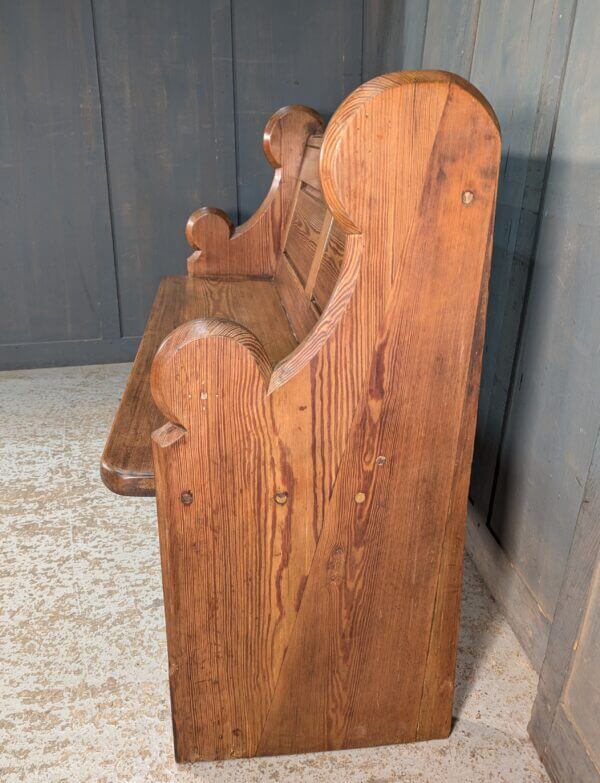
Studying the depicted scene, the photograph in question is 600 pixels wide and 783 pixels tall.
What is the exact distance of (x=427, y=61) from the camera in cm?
244

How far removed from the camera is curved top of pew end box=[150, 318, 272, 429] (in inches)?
40.9

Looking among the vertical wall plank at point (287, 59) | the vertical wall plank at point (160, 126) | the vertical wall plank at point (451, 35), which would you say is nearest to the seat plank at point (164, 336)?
the vertical wall plank at point (451, 35)

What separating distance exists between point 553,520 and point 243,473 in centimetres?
79

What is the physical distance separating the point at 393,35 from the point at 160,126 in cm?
115

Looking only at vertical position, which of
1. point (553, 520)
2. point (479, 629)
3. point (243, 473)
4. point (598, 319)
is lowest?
point (479, 629)

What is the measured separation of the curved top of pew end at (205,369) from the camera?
1039 mm

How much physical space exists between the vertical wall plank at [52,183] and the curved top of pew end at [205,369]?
2.51 m

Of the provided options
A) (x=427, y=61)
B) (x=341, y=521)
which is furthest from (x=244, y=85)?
(x=341, y=521)

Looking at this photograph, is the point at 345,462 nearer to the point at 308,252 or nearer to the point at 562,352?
the point at 562,352

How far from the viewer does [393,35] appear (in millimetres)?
2930

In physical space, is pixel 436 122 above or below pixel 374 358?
above

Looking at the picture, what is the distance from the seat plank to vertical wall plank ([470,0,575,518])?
560 mm

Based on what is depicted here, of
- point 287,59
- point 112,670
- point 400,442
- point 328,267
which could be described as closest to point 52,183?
point 287,59

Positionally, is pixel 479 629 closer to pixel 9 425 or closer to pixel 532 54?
pixel 532 54
